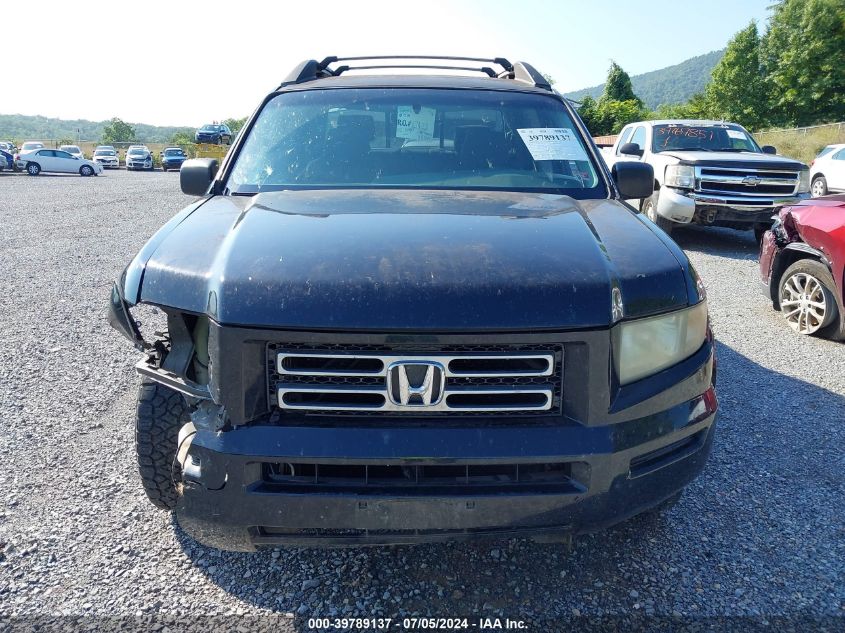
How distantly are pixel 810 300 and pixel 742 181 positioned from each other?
4.03m

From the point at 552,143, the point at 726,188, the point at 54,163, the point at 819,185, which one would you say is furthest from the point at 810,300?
the point at 54,163

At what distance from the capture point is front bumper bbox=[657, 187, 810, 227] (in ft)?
29.1

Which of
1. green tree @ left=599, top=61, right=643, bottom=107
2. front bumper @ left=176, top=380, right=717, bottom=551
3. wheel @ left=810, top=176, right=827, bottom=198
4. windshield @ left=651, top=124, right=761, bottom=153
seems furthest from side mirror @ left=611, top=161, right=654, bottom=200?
green tree @ left=599, top=61, right=643, bottom=107

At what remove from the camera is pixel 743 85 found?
60.6 meters

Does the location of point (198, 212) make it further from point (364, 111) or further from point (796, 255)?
point (796, 255)

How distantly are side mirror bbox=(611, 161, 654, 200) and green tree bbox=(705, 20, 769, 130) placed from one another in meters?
65.0

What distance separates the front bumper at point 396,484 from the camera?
6.20ft

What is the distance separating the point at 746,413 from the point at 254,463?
10.6 ft

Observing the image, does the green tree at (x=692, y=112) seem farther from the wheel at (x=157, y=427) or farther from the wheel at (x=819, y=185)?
the wheel at (x=157, y=427)

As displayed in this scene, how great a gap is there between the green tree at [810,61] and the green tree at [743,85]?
209 centimetres

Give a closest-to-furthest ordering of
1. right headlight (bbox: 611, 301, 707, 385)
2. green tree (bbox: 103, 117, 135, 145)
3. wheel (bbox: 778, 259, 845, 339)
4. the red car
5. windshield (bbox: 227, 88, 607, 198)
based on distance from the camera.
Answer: right headlight (bbox: 611, 301, 707, 385) → windshield (bbox: 227, 88, 607, 198) → the red car → wheel (bbox: 778, 259, 845, 339) → green tree (bbox: 103, 117, 135, 145)

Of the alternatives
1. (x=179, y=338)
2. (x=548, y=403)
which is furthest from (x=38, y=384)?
(x=548, y=403)

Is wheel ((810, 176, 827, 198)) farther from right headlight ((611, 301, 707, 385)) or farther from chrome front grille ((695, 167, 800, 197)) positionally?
right headlight ((611, 301, 707, 385))

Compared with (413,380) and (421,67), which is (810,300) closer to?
(421,67)
